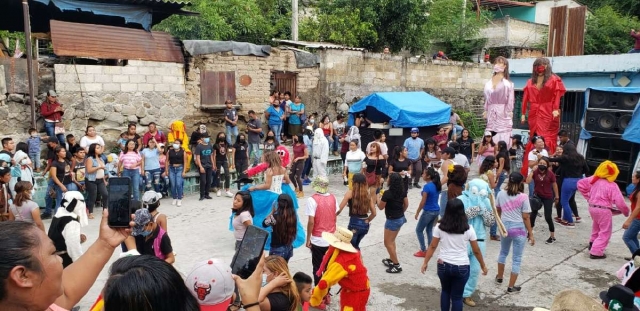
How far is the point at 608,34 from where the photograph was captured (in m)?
25.6

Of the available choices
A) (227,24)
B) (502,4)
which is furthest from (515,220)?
(502,4)

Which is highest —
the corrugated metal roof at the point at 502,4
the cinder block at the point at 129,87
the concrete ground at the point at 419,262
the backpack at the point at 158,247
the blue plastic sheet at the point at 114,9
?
the corrugated metal roof at the point at 502,4

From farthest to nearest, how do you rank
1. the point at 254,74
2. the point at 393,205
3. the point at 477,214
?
the point at 254,74 < the point at 393,205 < the point at 477,214

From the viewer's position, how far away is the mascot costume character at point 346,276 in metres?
4.93

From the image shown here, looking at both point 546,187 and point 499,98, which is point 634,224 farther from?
point 499,98

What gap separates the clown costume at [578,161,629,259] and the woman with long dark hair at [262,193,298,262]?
505cm

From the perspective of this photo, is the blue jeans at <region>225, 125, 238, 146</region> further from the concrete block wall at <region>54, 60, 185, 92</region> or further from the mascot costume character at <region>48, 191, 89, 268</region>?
the mascot costume character at <region>48, 191, 89, 268</region>

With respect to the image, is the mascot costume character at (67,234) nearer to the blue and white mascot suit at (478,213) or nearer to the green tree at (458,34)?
the blue and white mascot suit at (478,213)

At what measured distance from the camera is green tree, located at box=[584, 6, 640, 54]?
25.5m

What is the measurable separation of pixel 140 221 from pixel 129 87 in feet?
29.7

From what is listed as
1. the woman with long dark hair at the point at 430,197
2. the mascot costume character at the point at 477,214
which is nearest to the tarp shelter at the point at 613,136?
the woman with long dark hair at the point at 430,197

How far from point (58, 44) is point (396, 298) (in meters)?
9.93

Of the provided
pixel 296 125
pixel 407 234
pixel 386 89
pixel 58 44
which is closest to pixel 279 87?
pixel 296 125

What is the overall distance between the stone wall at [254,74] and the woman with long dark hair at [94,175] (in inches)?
192
